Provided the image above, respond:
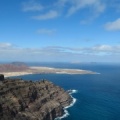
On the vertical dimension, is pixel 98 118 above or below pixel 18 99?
below

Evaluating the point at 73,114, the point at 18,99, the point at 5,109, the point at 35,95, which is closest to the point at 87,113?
the point at 73,114

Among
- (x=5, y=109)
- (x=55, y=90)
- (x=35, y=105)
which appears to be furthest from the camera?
(x=55, y=90)

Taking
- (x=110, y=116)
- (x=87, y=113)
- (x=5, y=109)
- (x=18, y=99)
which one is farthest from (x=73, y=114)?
(x=5, y=109)

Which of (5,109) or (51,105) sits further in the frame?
(51,105)

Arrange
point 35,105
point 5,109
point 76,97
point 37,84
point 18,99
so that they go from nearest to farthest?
point 5,109, point 18,99, point 35,105, point 37,84, point 76,97

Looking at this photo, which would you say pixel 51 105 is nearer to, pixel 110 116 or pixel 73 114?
pixel 73 114

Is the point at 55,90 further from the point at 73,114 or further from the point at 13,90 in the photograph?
the point at 13,90
